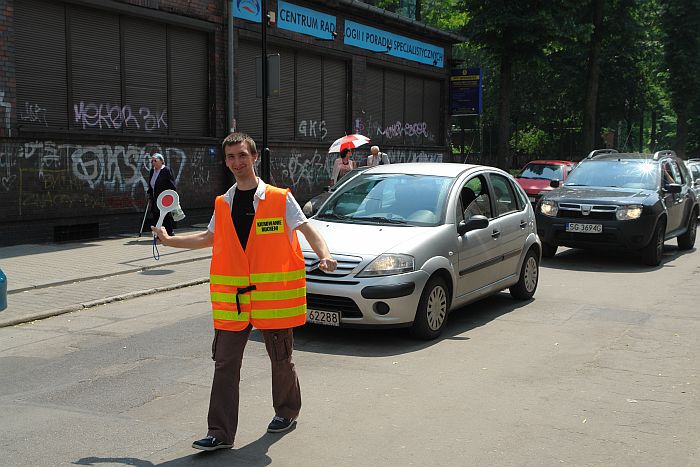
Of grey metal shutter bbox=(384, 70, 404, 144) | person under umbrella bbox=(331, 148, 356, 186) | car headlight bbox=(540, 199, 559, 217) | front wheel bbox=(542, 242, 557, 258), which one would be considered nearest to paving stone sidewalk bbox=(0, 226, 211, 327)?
person under umbrella bbox=(331, 148, 356, 186)

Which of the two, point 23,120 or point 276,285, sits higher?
point 23,120

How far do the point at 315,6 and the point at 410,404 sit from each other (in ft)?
59.9

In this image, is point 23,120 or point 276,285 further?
point 23,120

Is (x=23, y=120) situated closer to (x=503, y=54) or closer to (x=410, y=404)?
(x=410, y=404)

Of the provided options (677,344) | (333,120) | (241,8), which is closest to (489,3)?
(333,120)

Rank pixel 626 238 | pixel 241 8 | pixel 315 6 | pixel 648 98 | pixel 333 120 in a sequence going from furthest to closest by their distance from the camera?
1. pixel 648 98
2. pixel 333 120
3. pixel 315 6
4. pixel 241 8
5. pixel 626 238

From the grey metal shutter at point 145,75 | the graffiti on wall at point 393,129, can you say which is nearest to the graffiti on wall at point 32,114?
the grey metal shutter at point 145,75

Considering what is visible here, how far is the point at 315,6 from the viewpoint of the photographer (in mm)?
22000

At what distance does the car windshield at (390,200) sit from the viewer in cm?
792

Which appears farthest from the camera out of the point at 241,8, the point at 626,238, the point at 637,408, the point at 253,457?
the point at 241,8

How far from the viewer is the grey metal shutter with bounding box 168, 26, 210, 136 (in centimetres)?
1766

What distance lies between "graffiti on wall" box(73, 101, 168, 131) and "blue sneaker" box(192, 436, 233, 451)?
39.7ft

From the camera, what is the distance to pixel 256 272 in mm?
4602

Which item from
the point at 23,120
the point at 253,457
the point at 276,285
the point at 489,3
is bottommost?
the point at 253,457
